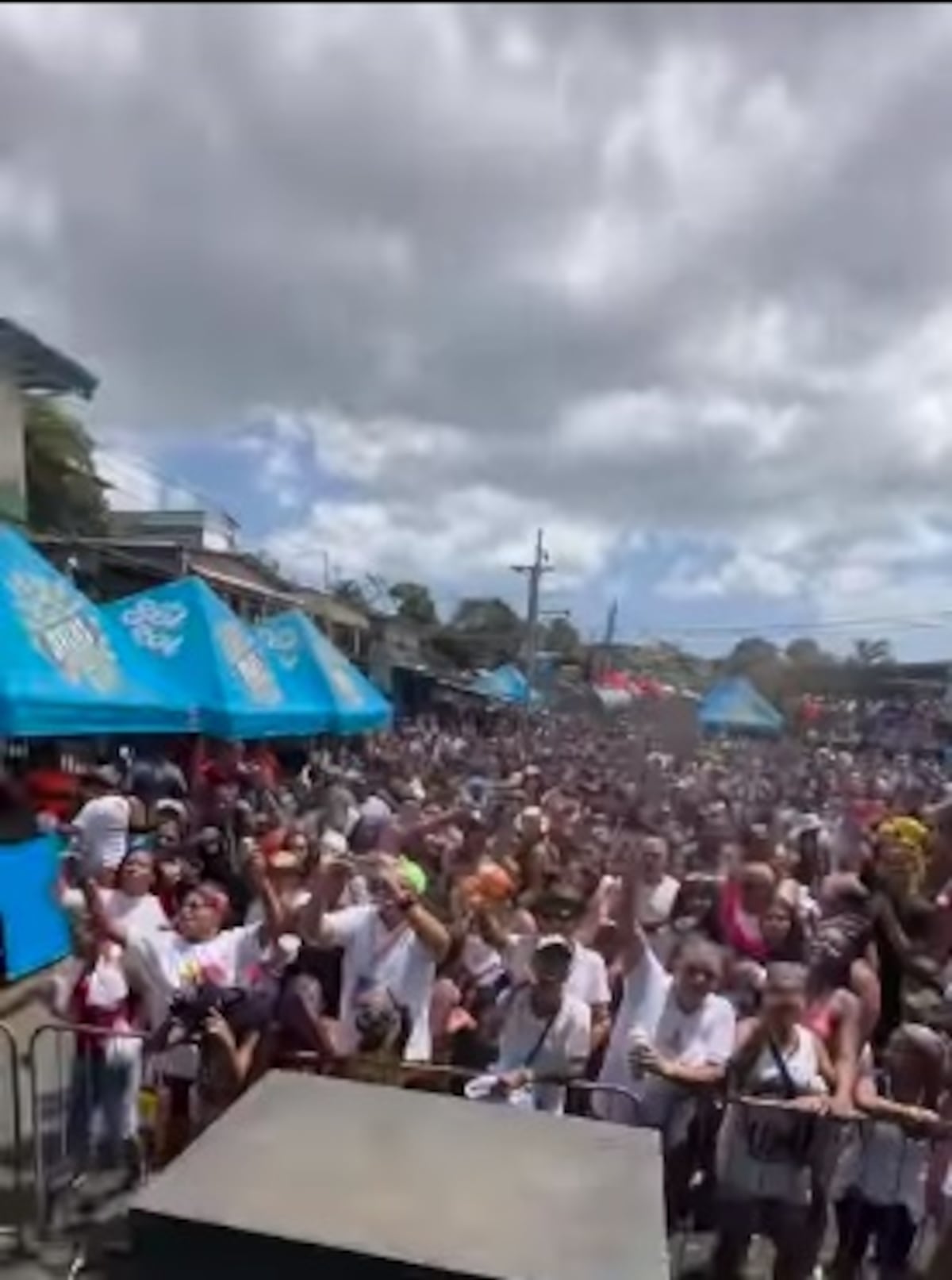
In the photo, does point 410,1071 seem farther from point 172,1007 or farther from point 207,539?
point 207,539

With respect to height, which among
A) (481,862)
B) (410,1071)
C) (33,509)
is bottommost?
(410,1071)

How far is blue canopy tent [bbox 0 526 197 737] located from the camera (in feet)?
25.6

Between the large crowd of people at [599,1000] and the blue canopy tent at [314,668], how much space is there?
345 inches

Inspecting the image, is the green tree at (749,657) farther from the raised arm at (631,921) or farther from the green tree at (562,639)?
the green tree at (562,639)

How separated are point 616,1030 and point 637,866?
1609mm

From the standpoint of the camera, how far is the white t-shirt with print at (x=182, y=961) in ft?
19.6

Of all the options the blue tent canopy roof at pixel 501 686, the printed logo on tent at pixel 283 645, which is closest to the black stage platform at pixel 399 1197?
the printed logo on tent at pixel 283 645

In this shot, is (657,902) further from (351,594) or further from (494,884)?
(351,594)

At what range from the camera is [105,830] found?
8883 millimetres

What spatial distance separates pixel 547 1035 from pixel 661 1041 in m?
0.44

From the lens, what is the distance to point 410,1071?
209 inches

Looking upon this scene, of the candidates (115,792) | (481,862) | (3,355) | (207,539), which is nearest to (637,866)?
(481,862)

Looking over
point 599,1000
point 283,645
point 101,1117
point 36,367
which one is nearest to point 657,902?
point 599,1000

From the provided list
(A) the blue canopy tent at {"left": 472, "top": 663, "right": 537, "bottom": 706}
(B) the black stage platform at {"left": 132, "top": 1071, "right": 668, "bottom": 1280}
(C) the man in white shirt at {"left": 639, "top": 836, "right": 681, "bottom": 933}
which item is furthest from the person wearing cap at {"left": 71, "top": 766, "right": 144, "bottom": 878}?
(A) the blue canopy tent at {"left": 472, "top": 663, "right": 537, "bottom": 706}
